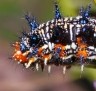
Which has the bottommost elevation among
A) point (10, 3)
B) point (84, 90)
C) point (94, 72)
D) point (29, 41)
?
point (84, 90)

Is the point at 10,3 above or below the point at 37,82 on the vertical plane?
above

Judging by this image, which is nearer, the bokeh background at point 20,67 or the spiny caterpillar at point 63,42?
the spiny caterpillar at point 63,42

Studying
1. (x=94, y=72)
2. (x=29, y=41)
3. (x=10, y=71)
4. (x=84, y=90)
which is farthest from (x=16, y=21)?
(x=29, y=41)

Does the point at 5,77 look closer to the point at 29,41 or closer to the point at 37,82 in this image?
the point at 37,82

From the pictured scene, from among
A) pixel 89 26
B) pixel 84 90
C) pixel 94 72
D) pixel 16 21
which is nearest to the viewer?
pixel 89 26

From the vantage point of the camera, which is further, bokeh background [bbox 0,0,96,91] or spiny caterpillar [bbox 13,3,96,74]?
bokeh background [bbox 0,0,96,91]

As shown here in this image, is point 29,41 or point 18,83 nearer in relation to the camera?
point 29,41

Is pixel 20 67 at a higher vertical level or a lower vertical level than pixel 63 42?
lower

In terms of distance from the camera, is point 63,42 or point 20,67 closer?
point 63,42
